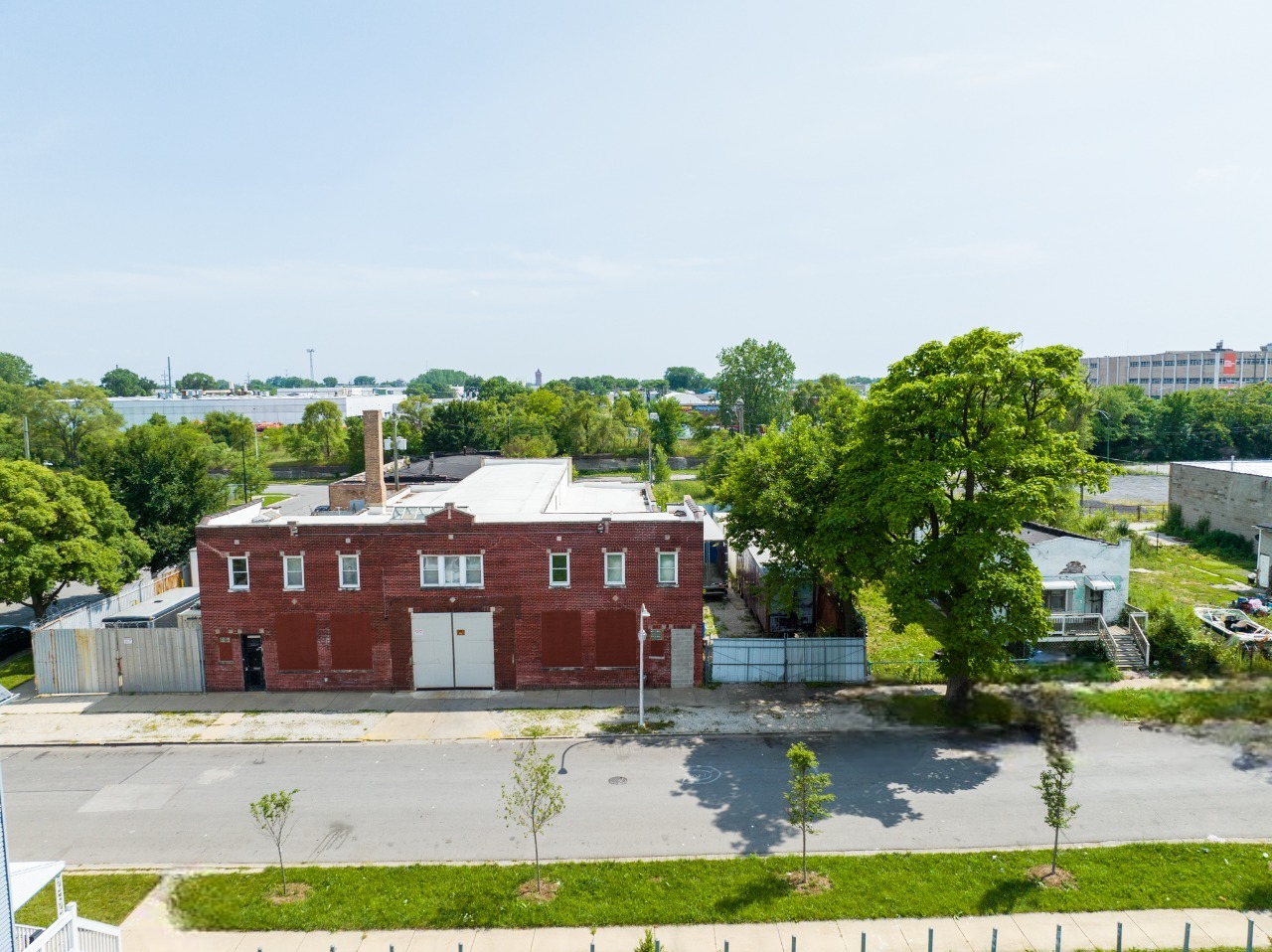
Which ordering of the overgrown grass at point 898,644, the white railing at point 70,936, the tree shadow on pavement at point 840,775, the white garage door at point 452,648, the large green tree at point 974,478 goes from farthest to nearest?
the white garage door at point 452,648
the overgrown grass at point 898,644
the large green tree at point 974,478
the tree shadow on pavement at point 840,775
the white railing at point 70,936

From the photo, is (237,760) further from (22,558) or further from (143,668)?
(22,558)

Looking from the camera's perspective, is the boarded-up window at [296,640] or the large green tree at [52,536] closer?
the boarded-up window at [296,640]

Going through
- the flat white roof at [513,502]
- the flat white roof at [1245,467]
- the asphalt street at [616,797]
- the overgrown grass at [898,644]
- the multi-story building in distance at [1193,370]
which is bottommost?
the asphalt street at [616,797]

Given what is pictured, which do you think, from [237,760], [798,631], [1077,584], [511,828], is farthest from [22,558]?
[1077,584]

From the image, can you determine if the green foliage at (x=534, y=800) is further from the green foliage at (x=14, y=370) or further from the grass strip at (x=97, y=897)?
the green foliage at (x=14, y=370)

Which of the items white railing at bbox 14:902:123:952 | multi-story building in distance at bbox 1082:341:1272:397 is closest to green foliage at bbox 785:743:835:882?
white railing at bbox 14:902:123:952

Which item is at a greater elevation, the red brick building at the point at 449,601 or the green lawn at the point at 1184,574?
the red brick building at the point at 449,601

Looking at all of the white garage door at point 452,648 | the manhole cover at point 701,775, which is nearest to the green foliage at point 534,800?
the manhole cover at point 701,775
